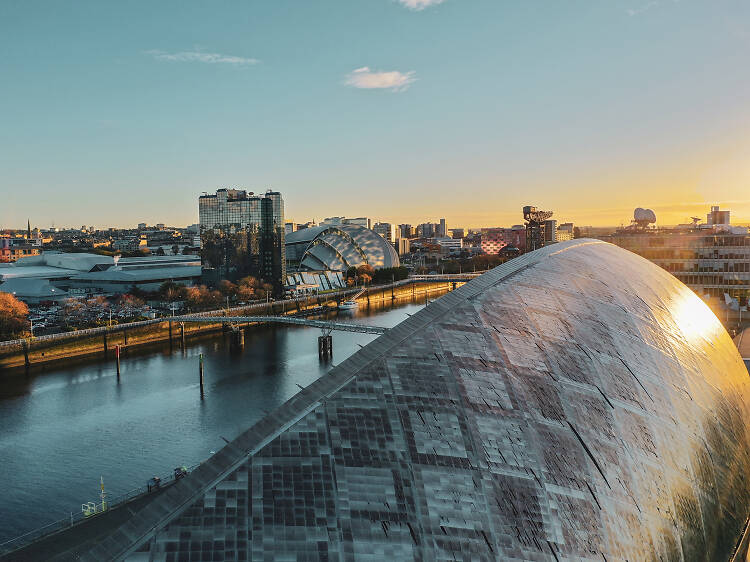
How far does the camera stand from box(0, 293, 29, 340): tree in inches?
1324

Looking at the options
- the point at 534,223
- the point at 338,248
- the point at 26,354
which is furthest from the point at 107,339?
the point at 534,223

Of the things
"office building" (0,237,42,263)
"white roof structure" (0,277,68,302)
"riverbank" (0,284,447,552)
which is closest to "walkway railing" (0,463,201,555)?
"riverbank" (0,284,447,552)

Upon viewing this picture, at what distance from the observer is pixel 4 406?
23.5 metres

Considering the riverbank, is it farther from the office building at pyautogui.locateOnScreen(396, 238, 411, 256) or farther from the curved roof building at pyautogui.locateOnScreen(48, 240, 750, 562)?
the office building at pyautogui.locateOnScreen(396, 238, 411, 256)

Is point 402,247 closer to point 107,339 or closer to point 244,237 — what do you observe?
point 244,237

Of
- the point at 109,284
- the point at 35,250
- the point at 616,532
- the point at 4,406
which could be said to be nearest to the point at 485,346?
the point at 616,532

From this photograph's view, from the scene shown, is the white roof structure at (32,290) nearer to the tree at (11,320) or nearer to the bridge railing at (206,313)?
the bridge railing at (206,313)

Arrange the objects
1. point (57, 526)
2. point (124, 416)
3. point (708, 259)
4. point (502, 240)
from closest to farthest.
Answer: point (57, 526)
point (124, 416)
point (708, 259)
point (502, 240)

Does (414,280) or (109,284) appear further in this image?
(414,280)

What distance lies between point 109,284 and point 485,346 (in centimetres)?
6234

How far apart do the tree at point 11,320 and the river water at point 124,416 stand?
5507mm

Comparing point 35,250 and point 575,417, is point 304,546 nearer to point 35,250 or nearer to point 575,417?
point 575,417

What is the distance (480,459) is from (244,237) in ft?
189

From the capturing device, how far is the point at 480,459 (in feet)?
18.7
